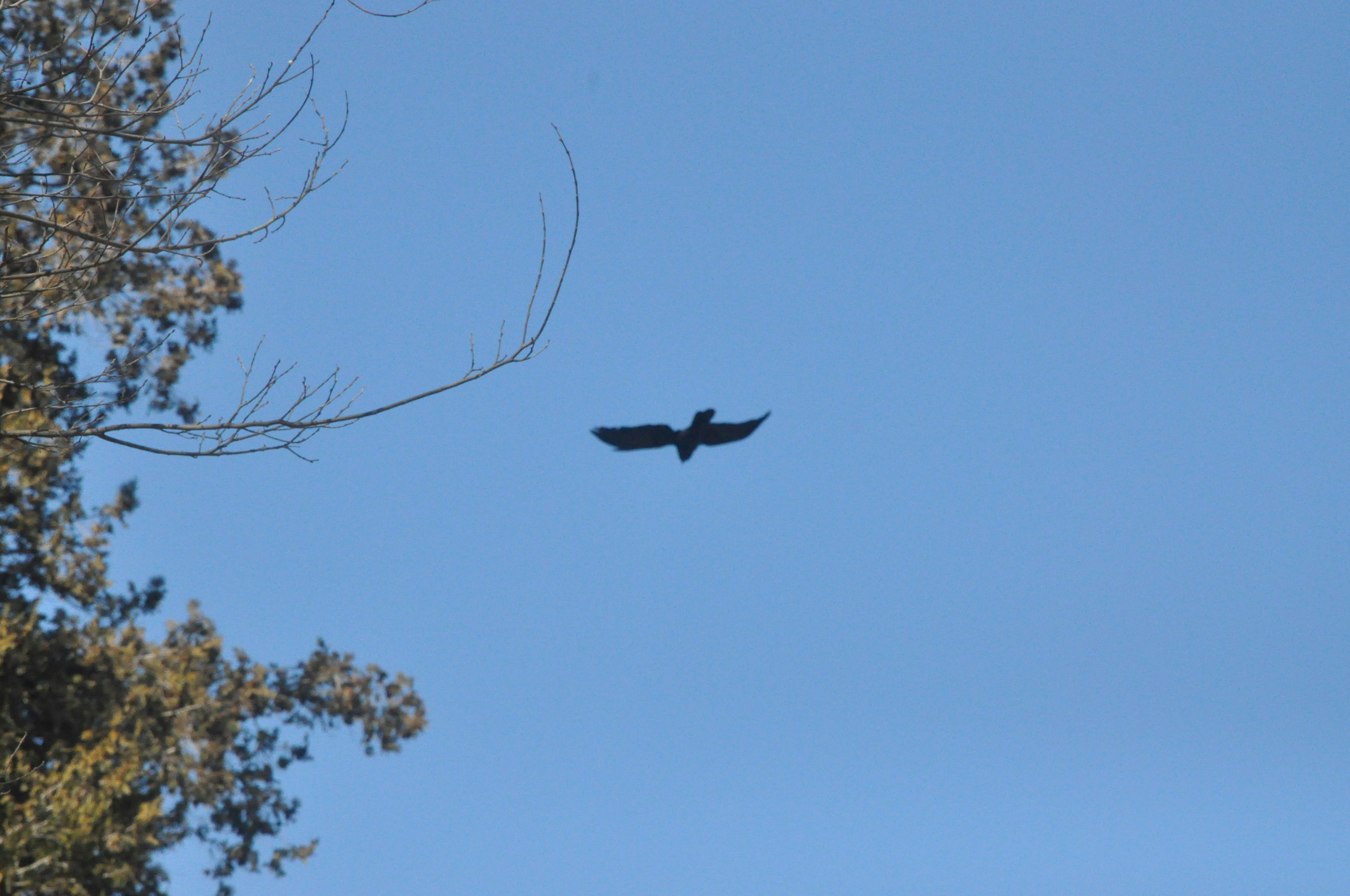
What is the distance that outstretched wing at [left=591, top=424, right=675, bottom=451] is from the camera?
9.76 meters

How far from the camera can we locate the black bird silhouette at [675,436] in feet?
32.0

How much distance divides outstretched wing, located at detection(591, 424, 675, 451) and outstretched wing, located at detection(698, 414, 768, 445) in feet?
0.89

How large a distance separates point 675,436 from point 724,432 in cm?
41

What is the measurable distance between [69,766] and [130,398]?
6649 millimetres

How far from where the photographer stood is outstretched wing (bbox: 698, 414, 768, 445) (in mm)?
9883

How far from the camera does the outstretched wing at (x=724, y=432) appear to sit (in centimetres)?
988

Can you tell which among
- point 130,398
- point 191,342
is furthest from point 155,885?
point 130,398

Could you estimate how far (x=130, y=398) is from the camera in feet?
18.1

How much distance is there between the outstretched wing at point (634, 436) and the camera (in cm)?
976

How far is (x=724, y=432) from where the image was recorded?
995 cm

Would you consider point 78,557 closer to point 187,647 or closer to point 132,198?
point 187,647

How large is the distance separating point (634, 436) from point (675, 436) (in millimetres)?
336

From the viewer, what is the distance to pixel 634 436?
9797mm

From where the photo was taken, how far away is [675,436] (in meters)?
9.83
